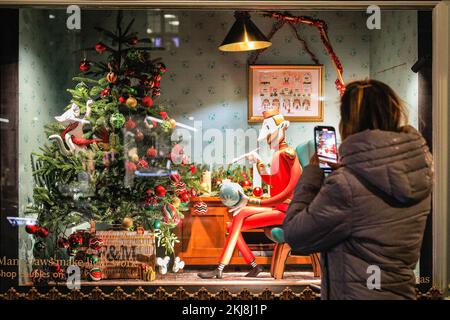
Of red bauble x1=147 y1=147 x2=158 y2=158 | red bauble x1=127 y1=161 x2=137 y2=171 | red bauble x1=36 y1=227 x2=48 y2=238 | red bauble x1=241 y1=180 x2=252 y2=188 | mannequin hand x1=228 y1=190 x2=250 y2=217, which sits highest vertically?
red bauble x1=147 y1=147 x2=158 y2=158

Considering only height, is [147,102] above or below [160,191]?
above

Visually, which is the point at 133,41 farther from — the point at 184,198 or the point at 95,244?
the point at 95,244

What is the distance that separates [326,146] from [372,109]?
23.3 inches

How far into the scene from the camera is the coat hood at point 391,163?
2.02m

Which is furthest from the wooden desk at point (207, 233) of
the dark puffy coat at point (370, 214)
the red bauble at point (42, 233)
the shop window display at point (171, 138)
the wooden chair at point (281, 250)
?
the dark puffy coat at point (370, 214)

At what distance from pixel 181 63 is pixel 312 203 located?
201cm

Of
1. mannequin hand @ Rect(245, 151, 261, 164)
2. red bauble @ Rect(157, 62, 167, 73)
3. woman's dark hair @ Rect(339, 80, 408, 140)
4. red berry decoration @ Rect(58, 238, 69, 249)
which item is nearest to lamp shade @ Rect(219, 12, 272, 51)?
red bauble @ Rect(157, 62, 167, 73)

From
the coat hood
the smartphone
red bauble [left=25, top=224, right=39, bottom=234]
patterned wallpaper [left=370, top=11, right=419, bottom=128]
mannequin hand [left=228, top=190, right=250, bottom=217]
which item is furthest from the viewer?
mannequin hand [left=228, top=190, right=250, bottom=217]

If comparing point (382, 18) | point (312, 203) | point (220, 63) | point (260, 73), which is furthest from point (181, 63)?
point (312, 203)

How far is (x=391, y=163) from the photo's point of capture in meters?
2.03

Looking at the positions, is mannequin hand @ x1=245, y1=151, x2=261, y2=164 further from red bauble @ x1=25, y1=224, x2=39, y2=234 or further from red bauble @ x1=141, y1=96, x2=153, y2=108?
red bauble @ x1=25, y1=224, x2=39, y2=234

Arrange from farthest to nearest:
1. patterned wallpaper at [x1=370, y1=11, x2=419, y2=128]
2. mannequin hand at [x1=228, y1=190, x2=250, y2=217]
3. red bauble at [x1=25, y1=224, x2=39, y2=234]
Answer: mannequin hand at [x1=228, y1=190, x2=250, y2=217]
red bauble at [x1=25, y1=224, x2=39, y2=234]
patterned wallpaper at [x1=370, y1=11, x2=419, y2=128]

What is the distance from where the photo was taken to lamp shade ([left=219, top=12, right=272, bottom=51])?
374 cm

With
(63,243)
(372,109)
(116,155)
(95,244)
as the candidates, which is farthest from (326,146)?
(63,243)
